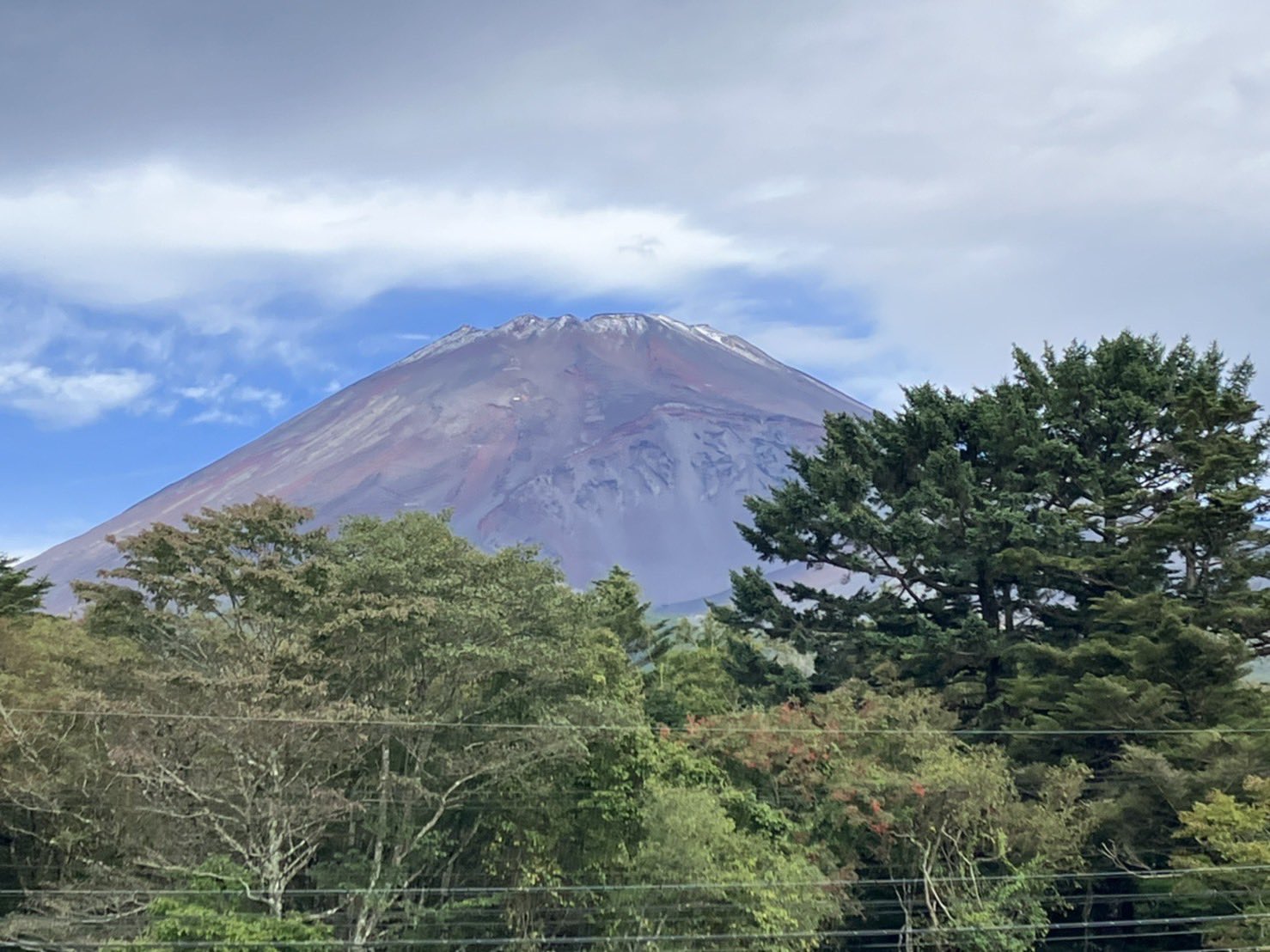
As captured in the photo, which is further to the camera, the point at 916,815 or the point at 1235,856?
the point at 916,815

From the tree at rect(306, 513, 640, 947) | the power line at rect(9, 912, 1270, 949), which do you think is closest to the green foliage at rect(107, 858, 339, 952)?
the power line at rect(9, 912, 1270, 949)

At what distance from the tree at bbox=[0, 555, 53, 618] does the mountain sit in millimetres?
94875

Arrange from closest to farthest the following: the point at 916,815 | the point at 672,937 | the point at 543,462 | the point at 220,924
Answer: the point at 672,937
the point at 220,924
the point at 916,815
the point at 543,462

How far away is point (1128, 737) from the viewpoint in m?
21.4

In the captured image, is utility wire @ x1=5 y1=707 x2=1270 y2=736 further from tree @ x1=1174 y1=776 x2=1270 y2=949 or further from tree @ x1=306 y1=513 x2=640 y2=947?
tree @ x1=1174 y1=776 x2=1270 y2=949

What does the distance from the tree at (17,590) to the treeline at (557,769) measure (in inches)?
293

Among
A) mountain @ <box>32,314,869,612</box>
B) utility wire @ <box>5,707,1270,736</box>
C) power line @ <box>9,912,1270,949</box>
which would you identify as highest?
mountain @ <box>32,314,869,612</box>

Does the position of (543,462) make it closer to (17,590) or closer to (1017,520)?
(17,590)

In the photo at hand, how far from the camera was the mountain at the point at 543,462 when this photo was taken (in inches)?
5497

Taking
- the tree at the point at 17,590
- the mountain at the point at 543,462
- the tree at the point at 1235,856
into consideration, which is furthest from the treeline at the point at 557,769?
the mountain at the point at 543,462

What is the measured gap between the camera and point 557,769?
20.9 m

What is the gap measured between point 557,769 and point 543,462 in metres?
135

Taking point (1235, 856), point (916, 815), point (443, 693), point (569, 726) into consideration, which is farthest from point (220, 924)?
point (1235, 856)

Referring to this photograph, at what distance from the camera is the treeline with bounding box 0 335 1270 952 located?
18312 mm
